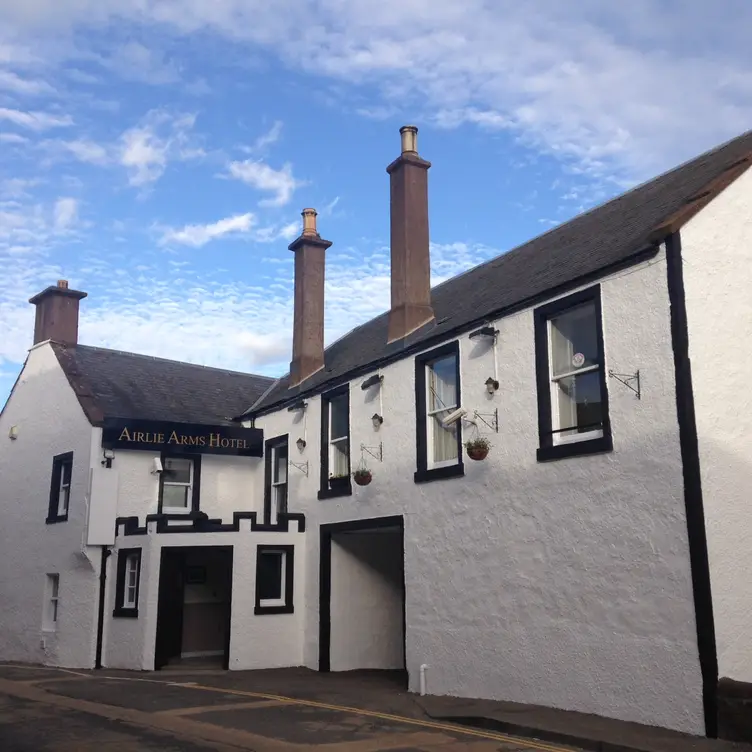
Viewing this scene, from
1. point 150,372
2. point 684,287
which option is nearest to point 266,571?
point 150,372

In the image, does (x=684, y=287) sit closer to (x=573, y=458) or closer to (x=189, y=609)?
(x=573, y=458)

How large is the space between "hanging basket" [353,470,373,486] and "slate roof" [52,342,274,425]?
20.8 feet

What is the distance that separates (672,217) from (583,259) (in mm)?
2137

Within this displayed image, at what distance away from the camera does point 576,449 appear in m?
11.2

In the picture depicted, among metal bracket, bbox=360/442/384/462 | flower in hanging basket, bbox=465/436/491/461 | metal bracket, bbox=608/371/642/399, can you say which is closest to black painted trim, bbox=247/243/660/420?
metal bracket, bbox=608/371/642/399

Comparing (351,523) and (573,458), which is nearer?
(573,458)

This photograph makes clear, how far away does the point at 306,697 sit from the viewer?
13258 millimetres

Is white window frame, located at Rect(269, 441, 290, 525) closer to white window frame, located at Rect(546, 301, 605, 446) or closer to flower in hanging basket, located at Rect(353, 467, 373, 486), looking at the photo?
flower in hanging basket, located at Rect(353, 467, 373, 486)

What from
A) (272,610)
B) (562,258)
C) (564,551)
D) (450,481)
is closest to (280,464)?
(272,610)

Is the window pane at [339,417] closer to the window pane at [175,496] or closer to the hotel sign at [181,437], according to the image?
the hotel sign at [181,437]

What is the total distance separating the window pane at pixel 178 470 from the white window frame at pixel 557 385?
426 inches

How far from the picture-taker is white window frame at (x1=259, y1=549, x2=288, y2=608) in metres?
17.5

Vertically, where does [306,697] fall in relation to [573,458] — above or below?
below

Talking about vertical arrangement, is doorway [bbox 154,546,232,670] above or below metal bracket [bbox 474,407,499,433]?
below
